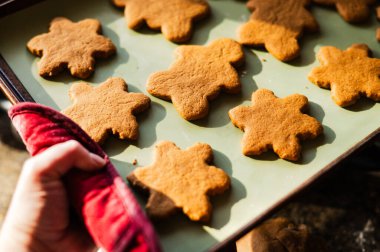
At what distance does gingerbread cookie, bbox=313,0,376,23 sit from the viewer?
1.50m

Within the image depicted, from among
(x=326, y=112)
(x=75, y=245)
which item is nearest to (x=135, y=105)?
(x=75, y=245)

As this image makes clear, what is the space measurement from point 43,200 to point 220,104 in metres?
0.55

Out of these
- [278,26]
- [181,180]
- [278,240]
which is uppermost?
[278,26]

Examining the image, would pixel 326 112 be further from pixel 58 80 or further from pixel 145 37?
pixel 58 80

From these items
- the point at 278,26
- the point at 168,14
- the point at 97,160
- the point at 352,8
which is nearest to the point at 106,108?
the point at 97,160

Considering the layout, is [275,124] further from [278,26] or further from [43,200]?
[43,200]

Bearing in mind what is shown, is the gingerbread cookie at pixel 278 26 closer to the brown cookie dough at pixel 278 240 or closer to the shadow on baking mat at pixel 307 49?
the shadow on baking mat at pixel 307 49

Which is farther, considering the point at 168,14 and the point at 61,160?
the point at 168,14

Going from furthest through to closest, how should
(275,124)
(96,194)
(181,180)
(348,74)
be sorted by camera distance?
(348,74), (275,124), (181,180), (96,194)

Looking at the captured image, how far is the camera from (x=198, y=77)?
1.33 m

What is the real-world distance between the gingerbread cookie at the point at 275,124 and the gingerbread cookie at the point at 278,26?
0.60 ft

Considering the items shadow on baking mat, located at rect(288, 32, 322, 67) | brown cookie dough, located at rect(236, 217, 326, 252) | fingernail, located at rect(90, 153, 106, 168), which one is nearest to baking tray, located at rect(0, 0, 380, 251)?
shadow on baking mat, located at rect(288, 32, 322, 67)

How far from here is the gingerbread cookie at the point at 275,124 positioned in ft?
3.88

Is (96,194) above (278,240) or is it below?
above
